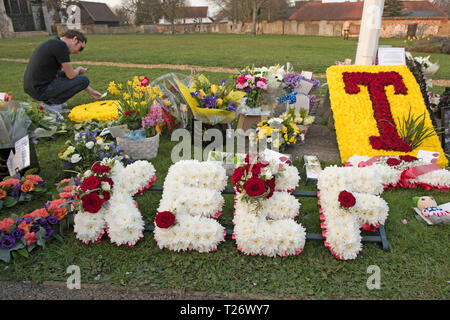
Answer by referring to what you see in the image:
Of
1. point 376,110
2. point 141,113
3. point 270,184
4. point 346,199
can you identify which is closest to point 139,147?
point 141,113

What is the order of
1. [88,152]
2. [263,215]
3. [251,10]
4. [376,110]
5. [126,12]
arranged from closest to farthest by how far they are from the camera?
1. [263,215]
2. [88,152]
3. [376,110]
4. [251,10]
5. [126,12]

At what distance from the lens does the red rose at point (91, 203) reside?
2.50m

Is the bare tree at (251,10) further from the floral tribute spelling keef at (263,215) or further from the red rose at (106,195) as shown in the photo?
the red rose at (106,195)

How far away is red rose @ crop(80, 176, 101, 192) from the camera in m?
2.55

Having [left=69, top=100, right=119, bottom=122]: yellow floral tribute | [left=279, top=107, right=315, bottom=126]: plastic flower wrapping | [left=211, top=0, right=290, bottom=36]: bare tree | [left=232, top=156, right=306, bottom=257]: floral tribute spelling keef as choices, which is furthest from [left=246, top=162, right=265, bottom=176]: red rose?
[left=211, top=0, right=290, bottom=36]: bare tree

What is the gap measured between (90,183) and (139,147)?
1.63 meters

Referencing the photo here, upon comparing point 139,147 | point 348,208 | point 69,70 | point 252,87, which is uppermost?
point 69,70

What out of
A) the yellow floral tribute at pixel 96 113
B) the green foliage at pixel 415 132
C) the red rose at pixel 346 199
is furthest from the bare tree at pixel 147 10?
the red rose at pixel 346 199

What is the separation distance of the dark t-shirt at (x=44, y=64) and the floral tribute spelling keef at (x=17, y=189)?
3.00 metres

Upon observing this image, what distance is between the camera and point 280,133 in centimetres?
447

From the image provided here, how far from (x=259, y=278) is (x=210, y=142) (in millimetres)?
2675

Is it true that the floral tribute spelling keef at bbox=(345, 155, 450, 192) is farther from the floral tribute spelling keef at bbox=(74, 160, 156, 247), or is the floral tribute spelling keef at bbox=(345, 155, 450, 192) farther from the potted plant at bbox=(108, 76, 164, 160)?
the potted plant at bbox=(108, 76, 164, 160)

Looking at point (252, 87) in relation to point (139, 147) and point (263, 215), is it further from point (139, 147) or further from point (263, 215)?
point (263, 215)

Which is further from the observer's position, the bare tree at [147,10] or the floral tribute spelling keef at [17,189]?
the bare tree at [147,10]
